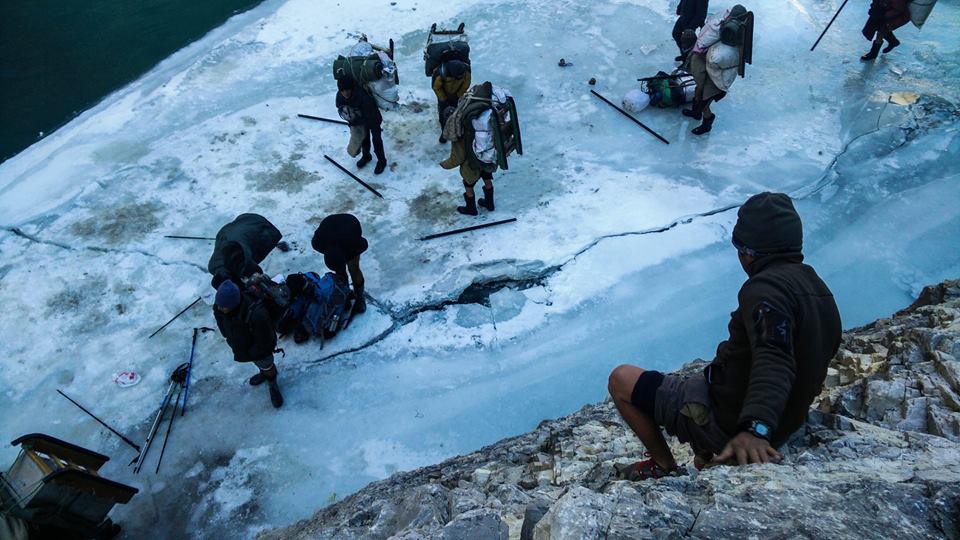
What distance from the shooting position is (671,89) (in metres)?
7.81

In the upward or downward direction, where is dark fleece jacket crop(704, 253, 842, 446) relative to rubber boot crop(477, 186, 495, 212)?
upward

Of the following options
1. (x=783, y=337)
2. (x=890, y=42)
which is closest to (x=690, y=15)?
(x=890, y=42)

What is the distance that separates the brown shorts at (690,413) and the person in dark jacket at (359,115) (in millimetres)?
4768

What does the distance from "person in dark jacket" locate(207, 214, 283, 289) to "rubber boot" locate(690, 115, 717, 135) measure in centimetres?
512

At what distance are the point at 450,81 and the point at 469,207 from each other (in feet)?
5.05

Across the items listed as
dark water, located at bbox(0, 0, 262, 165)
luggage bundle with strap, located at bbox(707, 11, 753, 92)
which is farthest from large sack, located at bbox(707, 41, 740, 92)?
dark water, located at bbox(0, 0, 262, 165)

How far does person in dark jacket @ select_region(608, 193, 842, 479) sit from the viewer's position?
2475 millimetres

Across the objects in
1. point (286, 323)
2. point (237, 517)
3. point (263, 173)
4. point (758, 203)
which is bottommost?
point (237, 517)

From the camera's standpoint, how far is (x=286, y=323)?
545cm

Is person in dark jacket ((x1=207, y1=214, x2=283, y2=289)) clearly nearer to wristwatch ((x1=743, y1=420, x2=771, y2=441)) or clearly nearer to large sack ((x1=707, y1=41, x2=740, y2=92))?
wristwatch ((x1=743, y1=420, x2=771, y2=441))

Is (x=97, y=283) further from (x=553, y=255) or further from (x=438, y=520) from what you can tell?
(x=438, y=520)

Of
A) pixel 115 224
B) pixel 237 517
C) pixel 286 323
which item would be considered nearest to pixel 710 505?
pixel 237 517

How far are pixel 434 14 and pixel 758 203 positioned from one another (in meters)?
8.38

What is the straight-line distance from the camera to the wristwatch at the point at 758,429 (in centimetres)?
252
